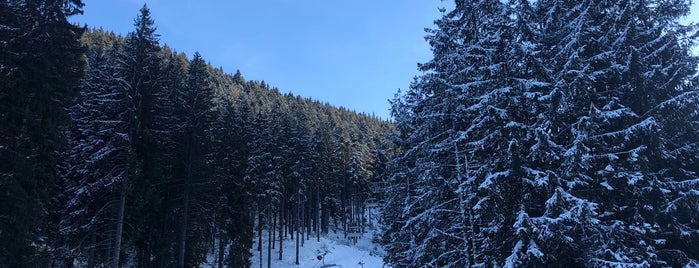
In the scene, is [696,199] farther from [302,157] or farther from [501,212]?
[302,157]

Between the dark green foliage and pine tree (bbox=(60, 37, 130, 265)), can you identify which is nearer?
pine tree (bbox=(60, 37, 130, 265))

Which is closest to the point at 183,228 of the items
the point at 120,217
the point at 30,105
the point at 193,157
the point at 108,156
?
the point at 193,157

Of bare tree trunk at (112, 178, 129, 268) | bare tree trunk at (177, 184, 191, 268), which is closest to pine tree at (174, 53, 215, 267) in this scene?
bare tree trunk at (177, 184, 191, 268)

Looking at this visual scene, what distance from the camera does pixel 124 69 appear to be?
23.0 metres

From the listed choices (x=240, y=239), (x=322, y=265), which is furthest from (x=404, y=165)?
(x=322, y=265)

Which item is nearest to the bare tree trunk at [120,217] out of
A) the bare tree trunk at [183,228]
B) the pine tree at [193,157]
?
the bare tree trunk at [183,228]

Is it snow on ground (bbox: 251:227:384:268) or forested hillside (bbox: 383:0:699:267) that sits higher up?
forested hillside (bbox: 383:0:699:267)

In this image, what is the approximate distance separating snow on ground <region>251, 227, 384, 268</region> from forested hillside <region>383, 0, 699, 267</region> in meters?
29.9

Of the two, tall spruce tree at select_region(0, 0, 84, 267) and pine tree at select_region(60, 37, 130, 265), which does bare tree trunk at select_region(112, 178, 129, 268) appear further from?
tall spruce tree at select_region(0, 0, 84, 267)

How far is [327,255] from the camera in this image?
51188 mm

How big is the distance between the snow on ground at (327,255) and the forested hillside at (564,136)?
2985cm

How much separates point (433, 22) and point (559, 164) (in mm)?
7882

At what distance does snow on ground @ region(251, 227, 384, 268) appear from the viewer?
155ft

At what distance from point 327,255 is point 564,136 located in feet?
131
